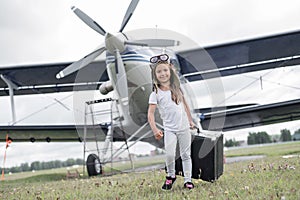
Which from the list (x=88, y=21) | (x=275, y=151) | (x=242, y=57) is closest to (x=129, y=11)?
(x=88, y=21)

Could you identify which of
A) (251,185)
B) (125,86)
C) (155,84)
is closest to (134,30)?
(125,86)

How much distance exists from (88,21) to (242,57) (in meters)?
5.84

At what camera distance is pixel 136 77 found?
9195 mm

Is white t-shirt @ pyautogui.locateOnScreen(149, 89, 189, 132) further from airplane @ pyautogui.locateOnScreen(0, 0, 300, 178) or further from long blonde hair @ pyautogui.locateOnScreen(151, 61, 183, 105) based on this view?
airplane @ pyautogui.locateOnScreen(0, 0, 300, 178)

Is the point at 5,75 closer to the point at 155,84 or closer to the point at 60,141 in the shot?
the point at 60,141

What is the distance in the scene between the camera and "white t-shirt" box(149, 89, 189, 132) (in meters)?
3.65

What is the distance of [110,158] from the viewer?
940 cm

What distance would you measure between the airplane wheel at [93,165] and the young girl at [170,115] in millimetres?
6751

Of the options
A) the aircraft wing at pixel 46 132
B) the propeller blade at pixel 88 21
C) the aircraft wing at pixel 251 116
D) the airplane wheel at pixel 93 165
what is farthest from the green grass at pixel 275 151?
the propeller blade at pixel 88 21

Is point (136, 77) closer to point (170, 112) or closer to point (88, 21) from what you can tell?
point (88, 21)

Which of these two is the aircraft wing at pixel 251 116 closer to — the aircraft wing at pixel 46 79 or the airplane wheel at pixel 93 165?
the airplane wheel at pixel 93 165

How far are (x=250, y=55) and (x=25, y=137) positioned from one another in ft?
26.4

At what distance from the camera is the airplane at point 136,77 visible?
925 centimetres

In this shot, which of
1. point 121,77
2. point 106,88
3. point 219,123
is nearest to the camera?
point 121,77
